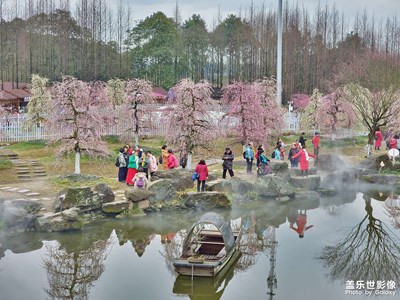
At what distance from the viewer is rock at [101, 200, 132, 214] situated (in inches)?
784

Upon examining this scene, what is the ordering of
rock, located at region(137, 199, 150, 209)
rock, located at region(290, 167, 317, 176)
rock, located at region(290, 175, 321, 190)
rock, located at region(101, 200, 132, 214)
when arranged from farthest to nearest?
rock, located at region(290, 167, 317, 176), rock, located at region(290, 175, 321, 190), rock, located at region(137, 199, 150, 209), rock, located at region(101, 200, 132, 214)

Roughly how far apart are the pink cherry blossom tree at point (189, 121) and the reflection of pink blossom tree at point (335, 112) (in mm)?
14044

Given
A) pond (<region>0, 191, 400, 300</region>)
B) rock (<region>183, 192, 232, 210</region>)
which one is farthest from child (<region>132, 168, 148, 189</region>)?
rock (<region>183, 192, 232, 210</region>)

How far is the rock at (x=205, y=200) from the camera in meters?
21.4

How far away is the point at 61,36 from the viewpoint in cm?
5759

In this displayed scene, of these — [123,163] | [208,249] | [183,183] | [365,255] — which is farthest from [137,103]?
[365,255]

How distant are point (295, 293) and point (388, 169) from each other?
18188 mm

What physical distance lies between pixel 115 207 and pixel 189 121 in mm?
7333

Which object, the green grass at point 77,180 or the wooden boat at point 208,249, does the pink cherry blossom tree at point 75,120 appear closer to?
Result: the green grass at point 77,180

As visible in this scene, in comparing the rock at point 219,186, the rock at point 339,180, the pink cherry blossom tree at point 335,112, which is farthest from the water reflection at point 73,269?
the pink cherry blossom tree at point 335,112

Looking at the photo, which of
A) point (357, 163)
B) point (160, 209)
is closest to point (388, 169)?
point (357, 163)

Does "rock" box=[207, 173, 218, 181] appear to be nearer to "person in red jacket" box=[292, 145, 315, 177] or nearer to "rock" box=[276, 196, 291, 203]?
"rock" box=[276, 196, 291, 203]

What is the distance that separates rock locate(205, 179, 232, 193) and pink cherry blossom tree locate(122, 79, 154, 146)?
9.71 metres

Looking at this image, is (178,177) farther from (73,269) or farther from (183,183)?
(73,269)
